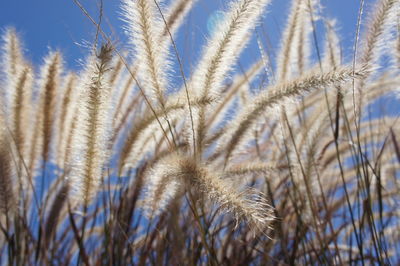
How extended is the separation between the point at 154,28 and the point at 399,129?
60.4 inches

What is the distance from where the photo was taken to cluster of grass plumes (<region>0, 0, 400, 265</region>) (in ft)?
4.58

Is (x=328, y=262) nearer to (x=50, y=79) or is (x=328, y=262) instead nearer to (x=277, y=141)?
(x=277, y=141)

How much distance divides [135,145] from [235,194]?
831mm

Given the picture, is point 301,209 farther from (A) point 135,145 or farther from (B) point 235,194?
(B) point 235,194

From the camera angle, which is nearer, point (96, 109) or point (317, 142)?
point (96, 109)

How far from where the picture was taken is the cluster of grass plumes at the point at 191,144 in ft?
4.58

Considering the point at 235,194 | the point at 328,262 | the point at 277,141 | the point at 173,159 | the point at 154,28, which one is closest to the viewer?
the point at 235,194

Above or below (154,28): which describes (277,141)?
below

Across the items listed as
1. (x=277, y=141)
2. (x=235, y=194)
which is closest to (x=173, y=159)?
(x=235, y=194)

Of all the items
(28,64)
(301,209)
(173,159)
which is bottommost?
(301,209)

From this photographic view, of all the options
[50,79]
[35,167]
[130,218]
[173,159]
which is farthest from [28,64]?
[173,159]

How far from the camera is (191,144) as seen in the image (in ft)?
5.26

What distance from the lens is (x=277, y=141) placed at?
7.52 feet

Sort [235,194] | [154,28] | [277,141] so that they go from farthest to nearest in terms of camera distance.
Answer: [277,141]
[154,28]
[235,194]
